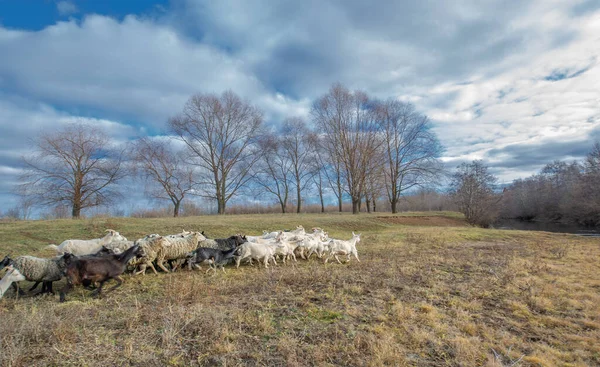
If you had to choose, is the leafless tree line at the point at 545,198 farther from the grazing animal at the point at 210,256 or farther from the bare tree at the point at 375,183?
the grazing animal at the point at 210,256

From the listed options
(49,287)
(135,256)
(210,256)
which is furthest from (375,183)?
(49,287)

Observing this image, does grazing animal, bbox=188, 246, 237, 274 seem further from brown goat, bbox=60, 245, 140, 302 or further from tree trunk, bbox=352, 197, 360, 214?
tree trunk, bbox=352, 197, 360, 214

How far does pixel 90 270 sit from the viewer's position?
21.0ft

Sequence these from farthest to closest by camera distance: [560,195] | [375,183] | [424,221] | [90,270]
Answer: [560,195] < [375,183] < [424,221] < [90,270]

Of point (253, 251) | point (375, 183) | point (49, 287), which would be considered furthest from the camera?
point (375, 183)

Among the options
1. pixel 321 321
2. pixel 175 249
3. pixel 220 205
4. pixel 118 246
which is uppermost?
pixel 220 205

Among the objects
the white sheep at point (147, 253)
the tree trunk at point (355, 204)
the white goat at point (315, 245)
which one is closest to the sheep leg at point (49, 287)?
the white sheep at point (147, 253)

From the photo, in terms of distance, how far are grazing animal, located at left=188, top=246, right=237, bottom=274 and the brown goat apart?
94.3 inches

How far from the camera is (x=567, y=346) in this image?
458 cm

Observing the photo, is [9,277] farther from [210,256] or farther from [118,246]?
[210,256]

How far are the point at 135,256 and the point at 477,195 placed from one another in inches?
1681

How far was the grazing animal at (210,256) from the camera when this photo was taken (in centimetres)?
910

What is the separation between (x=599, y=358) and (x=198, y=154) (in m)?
38.4

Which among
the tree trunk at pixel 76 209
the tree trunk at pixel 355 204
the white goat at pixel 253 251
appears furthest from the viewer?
the tree trunk at pixel 355 204
